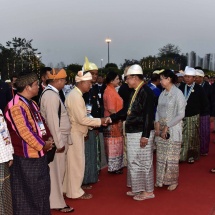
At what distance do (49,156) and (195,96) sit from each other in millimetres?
3506

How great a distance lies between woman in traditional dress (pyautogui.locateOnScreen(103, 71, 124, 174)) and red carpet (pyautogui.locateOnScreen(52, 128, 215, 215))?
0.80 ft

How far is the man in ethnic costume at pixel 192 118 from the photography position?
6.19m

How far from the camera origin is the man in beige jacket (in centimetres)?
439

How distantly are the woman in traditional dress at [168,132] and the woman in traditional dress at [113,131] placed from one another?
2.74 ft

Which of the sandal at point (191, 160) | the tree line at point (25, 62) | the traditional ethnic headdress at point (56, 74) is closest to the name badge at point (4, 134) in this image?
the traditional ethnic headdress at point (56, 74)

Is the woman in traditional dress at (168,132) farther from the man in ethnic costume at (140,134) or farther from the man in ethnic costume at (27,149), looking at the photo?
the man in ethnic costume at (27,149)

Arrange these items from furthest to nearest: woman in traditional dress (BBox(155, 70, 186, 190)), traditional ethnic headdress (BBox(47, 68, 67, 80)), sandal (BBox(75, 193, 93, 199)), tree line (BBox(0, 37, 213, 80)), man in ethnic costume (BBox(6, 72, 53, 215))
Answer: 1. tree line (BBox(0, 37, 213, 80))
2. woman in traditional dress (BBox(155, 70, 186, 190))
3. sandal (BBox(75, 193, 93, 199))
4. traditional ethnic headdress (BBox(47, 68, 67, 80))
5. man in ethnic costume (BBox(6, 72, 53, 215))

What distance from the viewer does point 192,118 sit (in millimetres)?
6340

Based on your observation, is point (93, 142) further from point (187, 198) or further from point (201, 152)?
point (201, 152)

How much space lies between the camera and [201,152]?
7.12 m

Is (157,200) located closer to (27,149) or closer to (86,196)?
(86,196)

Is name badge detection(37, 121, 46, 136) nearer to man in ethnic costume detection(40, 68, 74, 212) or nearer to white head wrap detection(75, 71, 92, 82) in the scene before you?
man in ethnic costume detection(40, 68, 74, 212)

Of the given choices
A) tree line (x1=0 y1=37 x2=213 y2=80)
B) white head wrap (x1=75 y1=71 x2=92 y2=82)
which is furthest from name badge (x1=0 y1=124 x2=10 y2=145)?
tree line (x1=0 y1=37 x2=213 y2=80)

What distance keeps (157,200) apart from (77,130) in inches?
55.8
